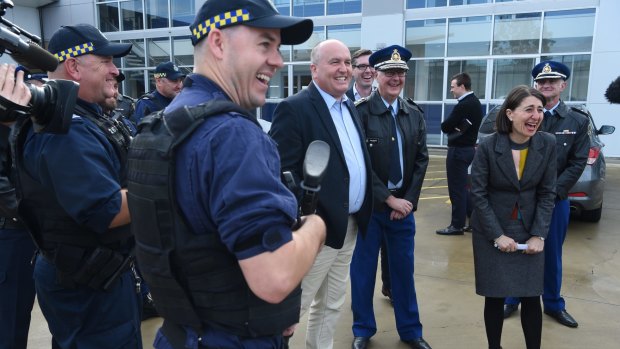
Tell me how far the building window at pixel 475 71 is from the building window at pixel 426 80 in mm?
308

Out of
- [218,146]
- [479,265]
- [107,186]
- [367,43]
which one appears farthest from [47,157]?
[367,43]

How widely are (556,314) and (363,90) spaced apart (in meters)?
2.87

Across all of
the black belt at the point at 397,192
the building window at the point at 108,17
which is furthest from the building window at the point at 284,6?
the black belt at the point at 397,192

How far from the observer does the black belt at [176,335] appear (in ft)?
4.56

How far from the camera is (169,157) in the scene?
1.22m

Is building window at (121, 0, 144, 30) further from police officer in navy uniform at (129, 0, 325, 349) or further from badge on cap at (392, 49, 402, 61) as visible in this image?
police officer in navy uniform at (129, 0, 325, 349)

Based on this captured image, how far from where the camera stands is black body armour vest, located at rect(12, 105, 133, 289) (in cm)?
197

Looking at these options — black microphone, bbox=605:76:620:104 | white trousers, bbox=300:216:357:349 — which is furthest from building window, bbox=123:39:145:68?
white trousers, bbox=300:216:357:349

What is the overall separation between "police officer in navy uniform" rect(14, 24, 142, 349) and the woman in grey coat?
6.85 feet

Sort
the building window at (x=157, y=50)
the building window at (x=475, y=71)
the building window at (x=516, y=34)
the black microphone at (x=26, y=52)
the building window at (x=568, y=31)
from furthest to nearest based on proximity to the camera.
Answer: the building window at (x=157, y=50), the building window at (x=475, y=71), the building window at (x=516, y=34), the building window at (x=568, y=31), the black microphone at (x=26, y=52)

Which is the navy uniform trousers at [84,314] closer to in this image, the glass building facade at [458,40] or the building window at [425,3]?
the glass building facade at [458,40]

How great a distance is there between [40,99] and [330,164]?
5.21 ft

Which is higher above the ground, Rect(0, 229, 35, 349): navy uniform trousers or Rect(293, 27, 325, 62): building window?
Rect(293, 27, 325, 62): building window

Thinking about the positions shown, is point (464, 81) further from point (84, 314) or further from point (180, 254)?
point (180, 254)
